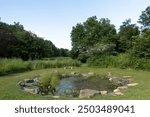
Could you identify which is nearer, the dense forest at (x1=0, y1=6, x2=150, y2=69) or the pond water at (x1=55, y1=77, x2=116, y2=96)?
the pond water at (x1=55, y1=77, x2=116, y2=96)

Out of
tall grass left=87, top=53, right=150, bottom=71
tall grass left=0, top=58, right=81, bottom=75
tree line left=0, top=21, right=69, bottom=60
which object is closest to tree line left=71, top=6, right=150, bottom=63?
tree line left=0, top=21, right=69, bottom=60

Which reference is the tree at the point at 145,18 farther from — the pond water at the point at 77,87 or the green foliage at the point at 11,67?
the pond water at the point at 77,87

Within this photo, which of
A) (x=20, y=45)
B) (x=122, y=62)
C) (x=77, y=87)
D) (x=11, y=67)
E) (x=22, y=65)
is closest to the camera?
(x=77, y=87)

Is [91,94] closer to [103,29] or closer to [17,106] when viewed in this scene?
[17,106]

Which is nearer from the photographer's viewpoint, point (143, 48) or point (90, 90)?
point (90, 90)

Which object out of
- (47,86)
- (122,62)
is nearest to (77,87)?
(47,86)

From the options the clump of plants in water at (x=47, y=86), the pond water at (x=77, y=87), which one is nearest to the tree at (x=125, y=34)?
the pond water at (x=77, y=87)

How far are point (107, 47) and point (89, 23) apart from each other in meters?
8.83

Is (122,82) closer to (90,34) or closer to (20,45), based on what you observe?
(20,45)

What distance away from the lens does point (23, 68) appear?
59.0 ft

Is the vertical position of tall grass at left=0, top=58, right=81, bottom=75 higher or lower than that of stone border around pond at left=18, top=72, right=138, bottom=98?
higher

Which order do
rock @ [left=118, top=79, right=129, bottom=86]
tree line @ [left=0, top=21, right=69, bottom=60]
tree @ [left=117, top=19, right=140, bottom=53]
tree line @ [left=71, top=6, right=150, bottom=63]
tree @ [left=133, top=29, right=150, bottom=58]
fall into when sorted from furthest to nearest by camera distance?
tree @ [left=117, top=19, right=140, bottom=53], tree line @ [left=71, top=6, right=150, bottom=63], tree line @ [left=0, top=21, right=69, bottom=60], tree @ [left=133, top=29, right=150, bottom=58], rock @ [left=118, top=79, right=129, bottom=86]

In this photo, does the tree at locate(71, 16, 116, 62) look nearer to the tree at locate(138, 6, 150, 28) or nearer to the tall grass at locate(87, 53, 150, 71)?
the tree at locate(138, 6, 150, 28)

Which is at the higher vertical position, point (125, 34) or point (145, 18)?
point (145, 18)
